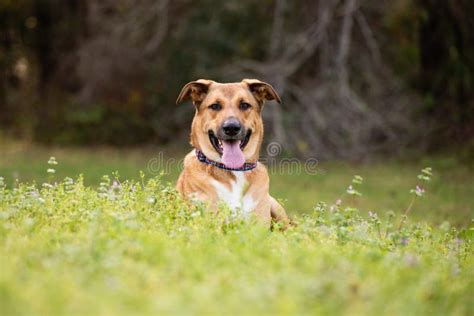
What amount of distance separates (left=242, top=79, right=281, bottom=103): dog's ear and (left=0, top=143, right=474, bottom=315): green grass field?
4.66ft

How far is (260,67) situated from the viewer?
1662 cm

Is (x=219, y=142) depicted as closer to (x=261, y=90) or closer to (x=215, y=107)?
(x=215, y=107)

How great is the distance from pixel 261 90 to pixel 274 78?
9.76 metres

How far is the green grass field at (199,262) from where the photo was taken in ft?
11.1

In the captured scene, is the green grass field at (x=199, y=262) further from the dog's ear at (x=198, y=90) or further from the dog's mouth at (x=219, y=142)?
the dog's ear at (x=198, y=90)

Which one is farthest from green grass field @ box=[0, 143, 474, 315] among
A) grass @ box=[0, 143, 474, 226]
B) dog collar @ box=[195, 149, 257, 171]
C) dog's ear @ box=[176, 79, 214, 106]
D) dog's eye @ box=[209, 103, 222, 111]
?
grass @ box=[0, 143, 474, 226]

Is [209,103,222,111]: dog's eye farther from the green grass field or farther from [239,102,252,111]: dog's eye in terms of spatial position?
the green grass field

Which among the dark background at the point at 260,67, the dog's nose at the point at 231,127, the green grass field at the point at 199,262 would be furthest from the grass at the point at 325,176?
the green grass field at the point at 199,262

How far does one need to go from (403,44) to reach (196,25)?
5.92 m

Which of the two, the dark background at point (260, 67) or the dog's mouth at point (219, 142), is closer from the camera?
the dog's mouth at point (219, 142)

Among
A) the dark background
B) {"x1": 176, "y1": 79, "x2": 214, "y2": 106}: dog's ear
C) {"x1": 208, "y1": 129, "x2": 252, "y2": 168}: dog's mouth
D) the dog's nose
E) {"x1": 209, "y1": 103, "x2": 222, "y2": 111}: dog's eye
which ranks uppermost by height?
the dark background

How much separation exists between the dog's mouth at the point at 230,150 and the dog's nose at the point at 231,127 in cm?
10

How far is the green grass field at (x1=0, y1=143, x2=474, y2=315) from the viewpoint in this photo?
11.1 ft

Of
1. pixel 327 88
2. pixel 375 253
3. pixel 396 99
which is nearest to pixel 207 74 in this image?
pixel 327 88
